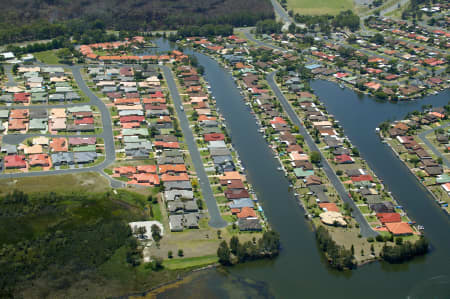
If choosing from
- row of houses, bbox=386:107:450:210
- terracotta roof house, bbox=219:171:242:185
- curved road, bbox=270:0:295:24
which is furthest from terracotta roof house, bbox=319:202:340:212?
curved road, bbox=270:0:295:24

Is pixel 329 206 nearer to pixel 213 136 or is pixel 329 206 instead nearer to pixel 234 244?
pixel 234 244

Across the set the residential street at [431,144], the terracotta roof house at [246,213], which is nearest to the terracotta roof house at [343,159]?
the residential street at [431,144]

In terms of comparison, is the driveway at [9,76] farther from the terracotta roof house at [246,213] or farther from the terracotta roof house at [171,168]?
the terracotta roof house at [246,213]

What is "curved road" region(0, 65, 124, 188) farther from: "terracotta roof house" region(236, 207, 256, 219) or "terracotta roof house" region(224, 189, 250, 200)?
"terracotta roof house" region(236, 207, 256, 219)

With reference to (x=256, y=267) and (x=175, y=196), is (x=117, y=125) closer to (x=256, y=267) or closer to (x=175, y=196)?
(x=175, y=196)

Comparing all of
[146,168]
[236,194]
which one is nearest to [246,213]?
[236,194]

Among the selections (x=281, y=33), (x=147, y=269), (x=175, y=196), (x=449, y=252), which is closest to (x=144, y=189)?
(x=175, y=196)
